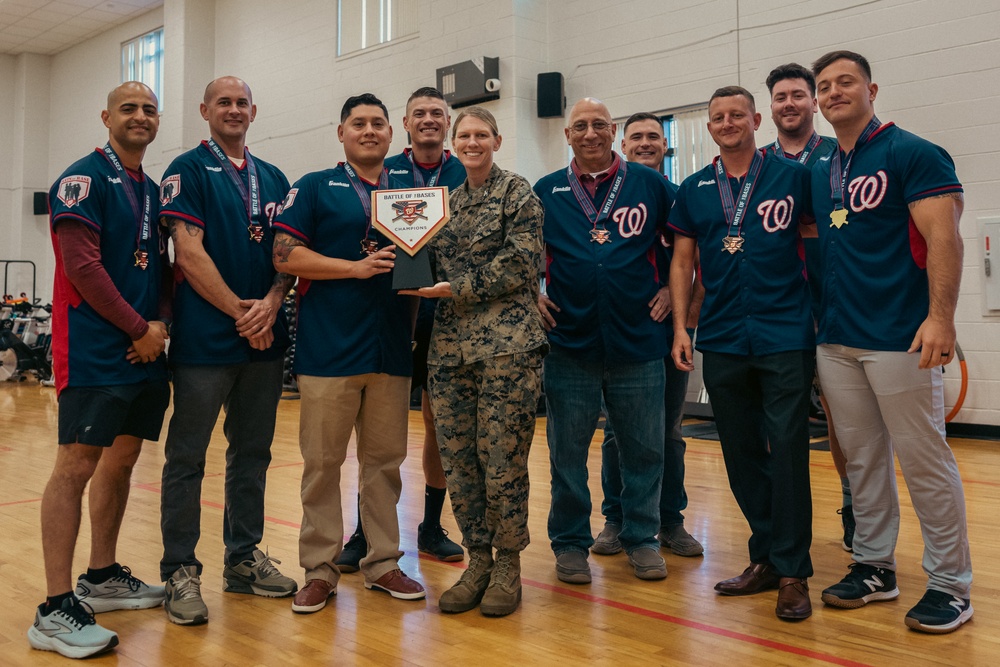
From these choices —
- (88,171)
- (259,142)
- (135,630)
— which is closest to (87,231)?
(88,171)

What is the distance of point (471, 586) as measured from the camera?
280cm

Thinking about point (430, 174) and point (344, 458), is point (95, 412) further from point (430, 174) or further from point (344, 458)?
point (430, 174)

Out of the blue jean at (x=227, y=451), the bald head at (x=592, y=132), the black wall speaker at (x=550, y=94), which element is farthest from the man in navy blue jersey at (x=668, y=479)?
the black wall speaker at (x=550, y=94)

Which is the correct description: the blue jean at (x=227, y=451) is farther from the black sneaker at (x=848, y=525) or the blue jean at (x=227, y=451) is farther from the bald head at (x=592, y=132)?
the black sneaker at (x=848, y=525)

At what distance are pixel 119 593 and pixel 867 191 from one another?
2.66 m

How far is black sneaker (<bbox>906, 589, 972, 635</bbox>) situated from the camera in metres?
2.51

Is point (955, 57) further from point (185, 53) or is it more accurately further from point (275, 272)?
point (185, 53)

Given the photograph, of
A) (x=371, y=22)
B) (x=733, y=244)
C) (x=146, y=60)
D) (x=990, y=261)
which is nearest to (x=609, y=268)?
(x=733, y=244)

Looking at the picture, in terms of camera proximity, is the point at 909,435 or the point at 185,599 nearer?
the point at 909,435

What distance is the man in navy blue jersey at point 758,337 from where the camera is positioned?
2746mm

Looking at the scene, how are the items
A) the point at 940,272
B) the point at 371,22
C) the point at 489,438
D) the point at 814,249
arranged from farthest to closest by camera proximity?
the point at 371,22 → the point at 814,249 → the point at 489,438 → the point at 940,272

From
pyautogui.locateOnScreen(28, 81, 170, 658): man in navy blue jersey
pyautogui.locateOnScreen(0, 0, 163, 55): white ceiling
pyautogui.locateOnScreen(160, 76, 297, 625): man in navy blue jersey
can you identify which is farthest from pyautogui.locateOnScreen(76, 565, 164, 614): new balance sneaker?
pyautogui.locateOnScreen(0, 0, 163, 55): white ceiling

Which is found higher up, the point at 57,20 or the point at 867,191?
the point at 57,20

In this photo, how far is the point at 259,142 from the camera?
11719mm
